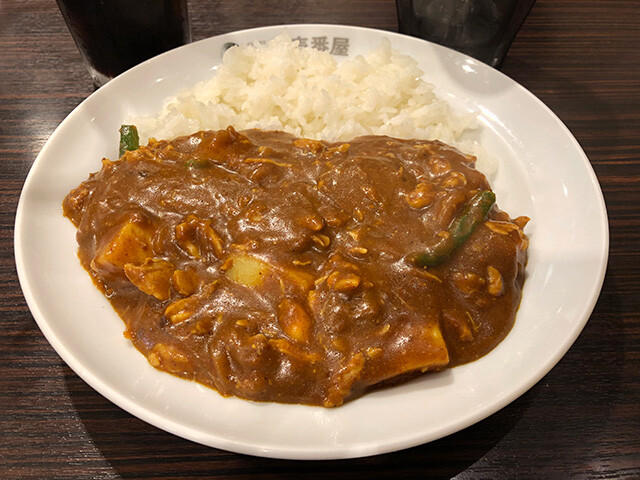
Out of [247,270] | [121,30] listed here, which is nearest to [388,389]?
[247,270]

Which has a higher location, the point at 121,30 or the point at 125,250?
the point at 121,30

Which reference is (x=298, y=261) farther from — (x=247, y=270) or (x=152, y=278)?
(x=152, y=278)

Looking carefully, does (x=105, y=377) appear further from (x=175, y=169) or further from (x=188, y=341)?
(x=175, y=169)

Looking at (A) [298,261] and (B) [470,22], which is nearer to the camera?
(A) [298,261]

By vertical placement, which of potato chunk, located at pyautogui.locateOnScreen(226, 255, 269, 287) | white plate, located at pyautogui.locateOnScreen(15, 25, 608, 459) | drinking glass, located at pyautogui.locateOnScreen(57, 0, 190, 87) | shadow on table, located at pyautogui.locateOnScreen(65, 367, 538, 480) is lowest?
shadow on table, located at pyautogui.locateOnScreen(65, 367, 538, 480)

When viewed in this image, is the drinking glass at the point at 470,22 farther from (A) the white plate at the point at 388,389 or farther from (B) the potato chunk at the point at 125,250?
(B) the potato chunk at the point at 125,250

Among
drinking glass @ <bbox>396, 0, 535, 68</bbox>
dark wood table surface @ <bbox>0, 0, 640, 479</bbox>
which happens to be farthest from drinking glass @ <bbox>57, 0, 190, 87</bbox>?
drinking glass @ <bbox>396, 0, 535, 68</bbox>

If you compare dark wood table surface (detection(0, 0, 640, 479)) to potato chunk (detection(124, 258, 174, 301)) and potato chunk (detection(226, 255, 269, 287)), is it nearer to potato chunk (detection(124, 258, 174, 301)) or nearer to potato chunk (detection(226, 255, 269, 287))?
potato chunk (detection(124, 258, 174, 301))
